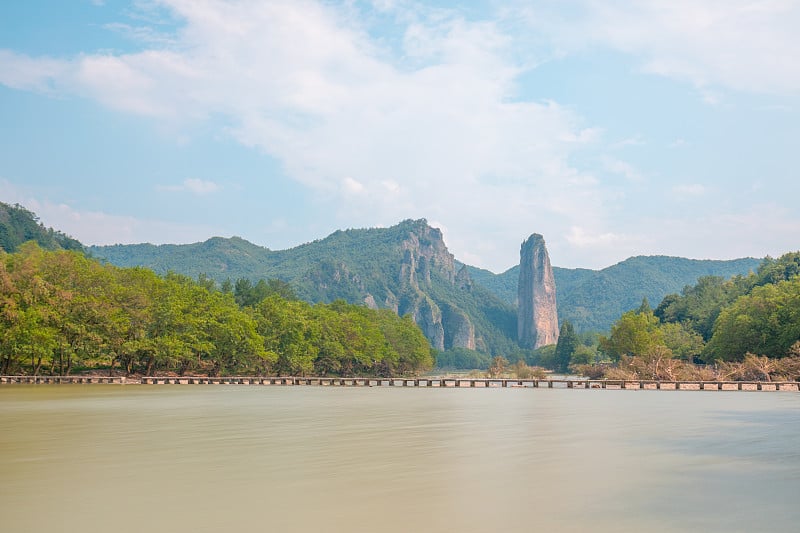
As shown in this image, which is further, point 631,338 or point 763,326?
point 631,338

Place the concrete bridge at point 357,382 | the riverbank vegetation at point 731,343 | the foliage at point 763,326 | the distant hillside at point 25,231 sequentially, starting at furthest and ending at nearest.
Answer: the distant hillside at point 25,231, the foliage at point 763,326, the riverbank vegetation at point 731,343, the concrete bridge at point 357,382

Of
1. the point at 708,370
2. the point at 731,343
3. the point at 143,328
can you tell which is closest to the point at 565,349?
the point at 731,343

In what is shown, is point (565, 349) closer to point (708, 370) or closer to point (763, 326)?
point (763, 326)

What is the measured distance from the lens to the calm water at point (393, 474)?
11.6 meters

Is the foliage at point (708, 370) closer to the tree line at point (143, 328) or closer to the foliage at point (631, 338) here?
the foliage at point (631, 338)

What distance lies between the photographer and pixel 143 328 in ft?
215

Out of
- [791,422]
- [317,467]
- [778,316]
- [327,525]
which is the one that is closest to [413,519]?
[327,525]

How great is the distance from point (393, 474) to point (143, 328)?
54901mm

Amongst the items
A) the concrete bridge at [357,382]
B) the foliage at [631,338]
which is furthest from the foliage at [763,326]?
the foliage at [631,338]

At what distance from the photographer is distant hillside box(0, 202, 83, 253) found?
122 m

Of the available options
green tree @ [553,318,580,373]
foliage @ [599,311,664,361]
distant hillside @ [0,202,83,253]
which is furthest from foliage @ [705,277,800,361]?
distant hillside @ [0,202,83,253]

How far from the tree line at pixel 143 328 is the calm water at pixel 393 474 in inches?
1242

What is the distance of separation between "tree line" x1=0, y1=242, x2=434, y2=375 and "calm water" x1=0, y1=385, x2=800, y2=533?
31.6 m

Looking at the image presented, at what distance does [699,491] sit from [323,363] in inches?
2976
